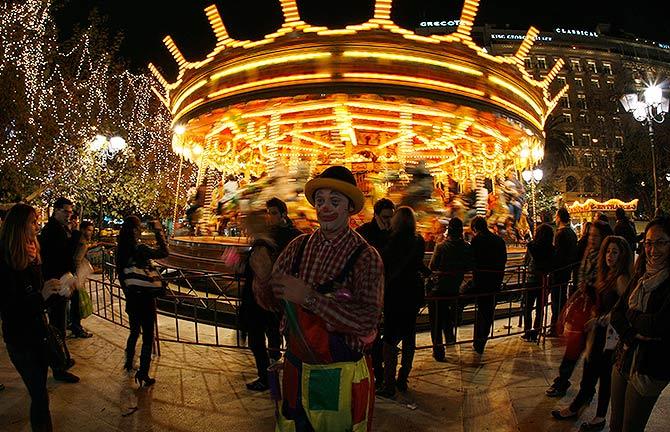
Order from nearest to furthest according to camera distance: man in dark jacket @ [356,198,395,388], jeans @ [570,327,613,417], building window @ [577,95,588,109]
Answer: jeans @ [570,327,613,417]
man in dark jacket @ [356,198,395,388]
building window @ [577,95,588,109]

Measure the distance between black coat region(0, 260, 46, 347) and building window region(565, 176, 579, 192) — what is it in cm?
6321

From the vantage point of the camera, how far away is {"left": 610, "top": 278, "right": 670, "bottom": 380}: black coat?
266cm

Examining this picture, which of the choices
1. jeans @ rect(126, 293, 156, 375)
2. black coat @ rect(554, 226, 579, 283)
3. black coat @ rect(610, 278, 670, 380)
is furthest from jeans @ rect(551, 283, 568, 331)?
jeans @ rect(126, 293, 156, 375)

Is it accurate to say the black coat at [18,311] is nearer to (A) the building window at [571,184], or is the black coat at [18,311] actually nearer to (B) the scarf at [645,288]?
(B) the scarf at [645,288]

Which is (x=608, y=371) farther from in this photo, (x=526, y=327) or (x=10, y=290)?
(x=10, y=290)

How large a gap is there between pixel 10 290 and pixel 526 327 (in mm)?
6309

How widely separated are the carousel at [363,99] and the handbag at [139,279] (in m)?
4.39

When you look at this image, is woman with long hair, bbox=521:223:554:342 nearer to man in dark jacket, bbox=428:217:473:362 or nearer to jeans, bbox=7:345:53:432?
man in dark jacket, bbox=428:217:473:362

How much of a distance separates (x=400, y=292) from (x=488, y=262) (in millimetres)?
2276

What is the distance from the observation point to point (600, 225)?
193 inches

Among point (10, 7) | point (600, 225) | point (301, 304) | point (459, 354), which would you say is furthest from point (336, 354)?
point (10, 7)

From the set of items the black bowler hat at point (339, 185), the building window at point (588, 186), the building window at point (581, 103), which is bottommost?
the black bowler hat at point (339, 185)

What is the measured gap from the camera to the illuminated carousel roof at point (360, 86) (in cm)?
880

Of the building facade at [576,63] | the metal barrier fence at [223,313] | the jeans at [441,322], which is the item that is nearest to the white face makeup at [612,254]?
the metal barrier fence at [223,313]
